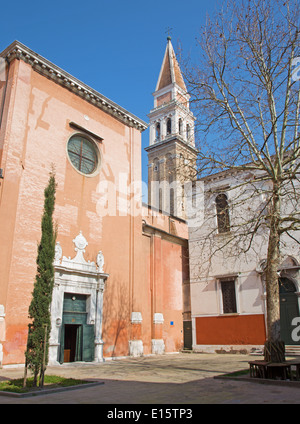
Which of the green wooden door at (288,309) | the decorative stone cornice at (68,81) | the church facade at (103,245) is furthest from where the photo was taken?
the green wooden door at (288,309)

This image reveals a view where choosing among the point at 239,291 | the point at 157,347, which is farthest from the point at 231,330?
the point at 157,347

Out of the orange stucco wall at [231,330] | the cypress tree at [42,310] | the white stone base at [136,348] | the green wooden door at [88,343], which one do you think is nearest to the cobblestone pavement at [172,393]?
the cypress tree at [42,310]

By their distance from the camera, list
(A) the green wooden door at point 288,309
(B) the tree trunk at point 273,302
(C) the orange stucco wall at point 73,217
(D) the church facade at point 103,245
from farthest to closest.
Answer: (A) the green wooden door at point 288,309 → (D) the church facade at point 103,245 → (C) the orange stucco wall at point 73,217 → (B) the tree trunk at point 273,302

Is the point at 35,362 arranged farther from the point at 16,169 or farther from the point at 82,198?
the point at 82,198

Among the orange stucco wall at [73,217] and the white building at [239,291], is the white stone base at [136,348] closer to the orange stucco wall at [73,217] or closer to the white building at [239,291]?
the orange stucco wall at [73,217]

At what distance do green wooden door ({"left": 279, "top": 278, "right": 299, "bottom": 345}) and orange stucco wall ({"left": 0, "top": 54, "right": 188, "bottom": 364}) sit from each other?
6.01 metres

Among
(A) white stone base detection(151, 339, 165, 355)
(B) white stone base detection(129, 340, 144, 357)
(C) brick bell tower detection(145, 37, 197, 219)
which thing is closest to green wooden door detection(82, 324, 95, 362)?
(B) white stone base detection(129, 340, 144, 357)

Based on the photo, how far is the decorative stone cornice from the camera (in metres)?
15.1

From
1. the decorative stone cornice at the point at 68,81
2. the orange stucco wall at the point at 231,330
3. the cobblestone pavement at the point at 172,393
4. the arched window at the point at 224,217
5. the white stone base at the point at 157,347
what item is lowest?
the cobblestone pavement at the point at 172,393

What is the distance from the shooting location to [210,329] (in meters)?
19.8

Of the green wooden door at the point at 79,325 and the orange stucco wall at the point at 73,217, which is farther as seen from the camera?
the green wooden door at the point at 79,325

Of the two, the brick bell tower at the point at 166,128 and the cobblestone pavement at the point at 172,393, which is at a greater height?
the brick bell tower at the point at 166,128

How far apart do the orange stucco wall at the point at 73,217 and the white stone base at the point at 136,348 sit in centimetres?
23

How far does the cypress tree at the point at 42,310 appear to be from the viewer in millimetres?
8109
